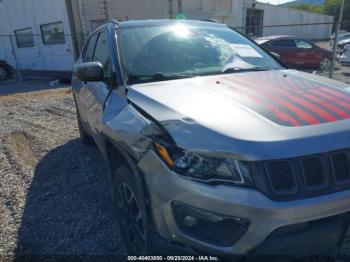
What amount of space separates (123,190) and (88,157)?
2426mm

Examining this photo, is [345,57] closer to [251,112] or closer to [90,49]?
[90,49]

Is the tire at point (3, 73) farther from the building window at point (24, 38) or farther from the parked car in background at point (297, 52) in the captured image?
the parked car in background at point (297, 52)

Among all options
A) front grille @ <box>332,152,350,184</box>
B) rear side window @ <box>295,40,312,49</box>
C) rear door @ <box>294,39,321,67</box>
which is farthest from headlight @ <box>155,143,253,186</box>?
rear side window @ <box>295,40,312,49</box>

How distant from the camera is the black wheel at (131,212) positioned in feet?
6.54

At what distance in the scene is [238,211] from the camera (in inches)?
62.4

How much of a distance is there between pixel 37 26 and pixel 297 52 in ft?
42.0

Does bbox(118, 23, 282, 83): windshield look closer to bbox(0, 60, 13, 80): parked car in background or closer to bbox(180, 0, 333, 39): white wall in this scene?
bbox(180, 0, 333, 39): white wall

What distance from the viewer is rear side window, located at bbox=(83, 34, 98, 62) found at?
4138mm

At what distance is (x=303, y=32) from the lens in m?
36.5

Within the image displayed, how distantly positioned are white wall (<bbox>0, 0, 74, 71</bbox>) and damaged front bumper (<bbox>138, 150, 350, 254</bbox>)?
14832 mm

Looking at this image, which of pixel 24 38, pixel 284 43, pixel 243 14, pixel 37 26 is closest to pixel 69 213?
pixel 284 43

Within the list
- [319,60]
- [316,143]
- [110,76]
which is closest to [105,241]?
[110,76]

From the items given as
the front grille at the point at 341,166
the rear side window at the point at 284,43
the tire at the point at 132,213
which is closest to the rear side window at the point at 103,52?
the tire at the point at 132,213

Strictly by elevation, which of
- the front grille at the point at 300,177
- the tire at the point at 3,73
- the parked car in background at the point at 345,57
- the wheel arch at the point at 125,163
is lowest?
the tire at the point at 3,73
